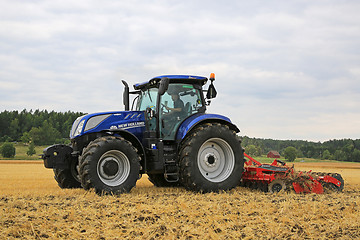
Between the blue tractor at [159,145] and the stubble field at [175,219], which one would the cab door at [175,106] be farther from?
the stubble field at [175,219]

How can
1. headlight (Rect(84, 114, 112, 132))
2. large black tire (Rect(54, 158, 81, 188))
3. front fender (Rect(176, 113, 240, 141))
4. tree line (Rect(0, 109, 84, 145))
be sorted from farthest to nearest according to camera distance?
tree line (Rect(0, 109, 84, 145)) < large black tire (Rect(54, 158, 81, 188)) < front fender (Rect(176, 113, 240, 141)) < headlight (Rect(84, 114, 112, 132))

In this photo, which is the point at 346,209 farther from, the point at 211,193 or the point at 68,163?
the point at 68,163

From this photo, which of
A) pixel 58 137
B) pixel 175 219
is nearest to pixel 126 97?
pixel 175 219

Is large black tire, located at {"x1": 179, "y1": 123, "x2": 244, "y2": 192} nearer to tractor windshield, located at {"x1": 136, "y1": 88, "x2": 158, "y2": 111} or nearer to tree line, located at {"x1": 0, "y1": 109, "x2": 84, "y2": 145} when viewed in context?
tractor windshield, located at {"x1": 136, "y1": 88, "x2": 158, "y2": 111}

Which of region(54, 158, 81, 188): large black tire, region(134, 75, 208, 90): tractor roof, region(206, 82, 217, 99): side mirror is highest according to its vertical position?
region(134, 75, 208, 90): tractor roof

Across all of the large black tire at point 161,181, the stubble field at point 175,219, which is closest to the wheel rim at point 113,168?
the stubble field at point 175,219

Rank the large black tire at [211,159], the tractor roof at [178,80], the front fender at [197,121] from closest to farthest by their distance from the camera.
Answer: the large black tire at [211,159], the front fender at [197,121], the tractor roof at [178,80]

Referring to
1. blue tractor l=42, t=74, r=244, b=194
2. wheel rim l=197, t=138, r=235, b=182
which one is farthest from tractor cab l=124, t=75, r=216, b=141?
wheel rim l=197, t=138, r=235, b=182

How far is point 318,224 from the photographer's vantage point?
5.27 meters

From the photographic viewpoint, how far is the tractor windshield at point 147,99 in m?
8.99

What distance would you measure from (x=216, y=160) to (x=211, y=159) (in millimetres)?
182

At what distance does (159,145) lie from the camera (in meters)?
8.41

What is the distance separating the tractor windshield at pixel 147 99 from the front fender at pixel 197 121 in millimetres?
843

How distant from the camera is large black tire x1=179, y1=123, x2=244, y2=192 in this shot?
323 inches
